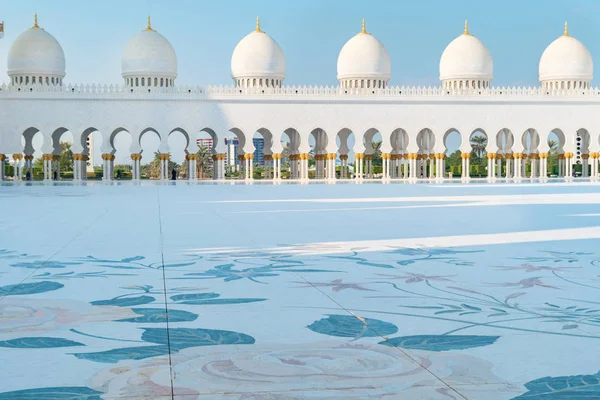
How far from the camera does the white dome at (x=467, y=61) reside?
3409 centimetres

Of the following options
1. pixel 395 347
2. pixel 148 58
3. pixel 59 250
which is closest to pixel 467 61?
pixel 148 58

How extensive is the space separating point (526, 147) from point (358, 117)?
322 inches

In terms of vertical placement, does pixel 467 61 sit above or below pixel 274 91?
above

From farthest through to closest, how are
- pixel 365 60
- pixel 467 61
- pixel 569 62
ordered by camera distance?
pixel 569 62
pixel 467 61
pixel 365 60

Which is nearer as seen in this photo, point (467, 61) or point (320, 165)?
point (467, 61)

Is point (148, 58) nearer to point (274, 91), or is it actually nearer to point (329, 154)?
point (274, 91)

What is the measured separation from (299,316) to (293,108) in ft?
94.9

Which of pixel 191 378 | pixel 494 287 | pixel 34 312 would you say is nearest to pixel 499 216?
pixel 494 287

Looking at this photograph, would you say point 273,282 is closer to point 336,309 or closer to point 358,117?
point 336,309

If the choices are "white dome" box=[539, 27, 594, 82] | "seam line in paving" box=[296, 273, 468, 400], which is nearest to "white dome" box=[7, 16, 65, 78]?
"white dome" box=[539, 27, 594, 82]

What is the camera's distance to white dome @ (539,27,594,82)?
34.8m

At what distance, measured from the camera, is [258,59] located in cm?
3294

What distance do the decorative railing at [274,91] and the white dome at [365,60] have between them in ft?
5.29

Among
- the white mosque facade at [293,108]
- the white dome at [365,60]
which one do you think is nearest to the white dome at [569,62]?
the white mosque facade at [293,108]
